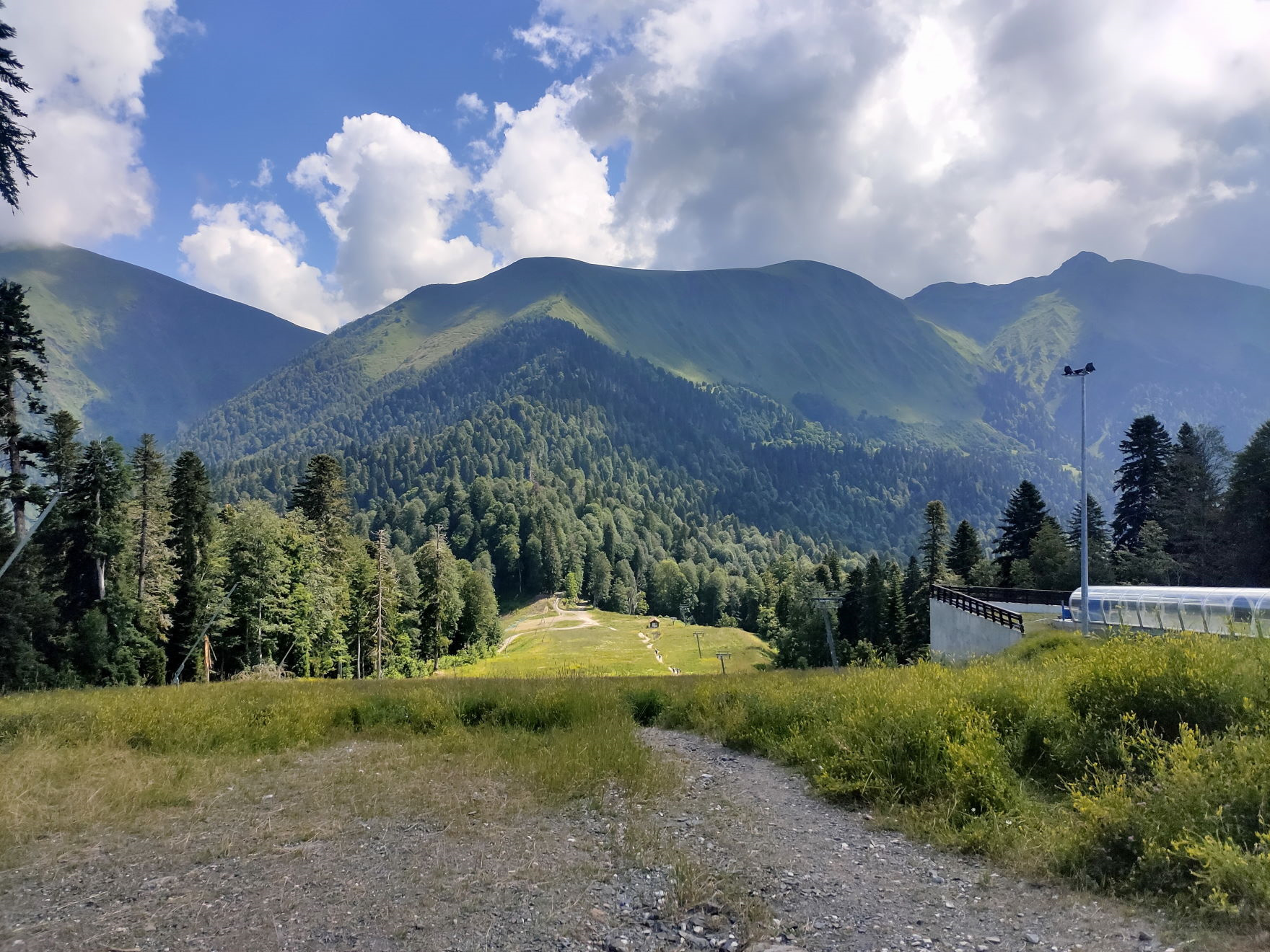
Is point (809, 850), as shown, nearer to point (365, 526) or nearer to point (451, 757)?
point (451, 757)

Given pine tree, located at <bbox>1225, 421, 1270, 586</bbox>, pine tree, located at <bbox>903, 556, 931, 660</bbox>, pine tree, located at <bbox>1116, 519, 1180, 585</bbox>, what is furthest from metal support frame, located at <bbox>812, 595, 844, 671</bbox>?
pine tree, located at <bbox>1225, 421, 1270, 586</bbox>

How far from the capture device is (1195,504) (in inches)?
2015

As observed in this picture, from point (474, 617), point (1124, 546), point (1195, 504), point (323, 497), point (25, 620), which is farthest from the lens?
point (474, 617)

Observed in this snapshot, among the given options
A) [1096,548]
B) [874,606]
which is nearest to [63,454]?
[1096,548]

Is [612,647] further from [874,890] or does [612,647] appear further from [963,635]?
[874,890]

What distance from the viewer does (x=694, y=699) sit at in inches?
797

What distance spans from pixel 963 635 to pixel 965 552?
40.1m

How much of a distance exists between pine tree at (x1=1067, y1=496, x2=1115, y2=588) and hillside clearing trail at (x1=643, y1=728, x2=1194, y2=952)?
54509mm

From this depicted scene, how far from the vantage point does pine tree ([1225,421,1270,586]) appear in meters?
44.3

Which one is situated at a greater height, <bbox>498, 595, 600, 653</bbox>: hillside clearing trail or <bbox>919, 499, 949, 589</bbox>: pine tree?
<bbox>919, 499, 949, 589</bbox>: pine tree

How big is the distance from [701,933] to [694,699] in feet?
44.0

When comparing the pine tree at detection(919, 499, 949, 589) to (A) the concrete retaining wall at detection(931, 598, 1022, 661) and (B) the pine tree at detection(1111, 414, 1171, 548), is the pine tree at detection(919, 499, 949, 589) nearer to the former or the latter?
(B) the pine tree at detection(1111, 414, 1171, 548)

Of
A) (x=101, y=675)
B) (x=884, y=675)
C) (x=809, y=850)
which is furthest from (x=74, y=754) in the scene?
(x=101, y=675)

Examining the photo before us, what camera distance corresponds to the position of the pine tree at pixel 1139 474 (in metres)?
62.9
